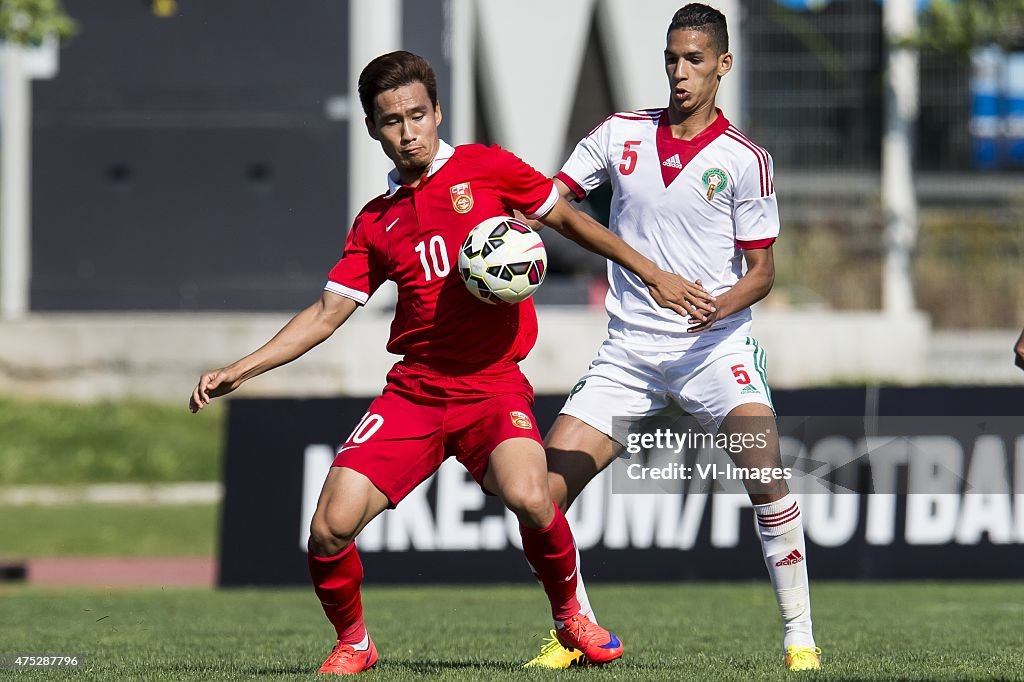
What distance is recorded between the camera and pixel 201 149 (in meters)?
22.4

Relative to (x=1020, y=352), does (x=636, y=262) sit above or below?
above

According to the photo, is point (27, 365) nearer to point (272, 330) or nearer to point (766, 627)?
point (272, 330)

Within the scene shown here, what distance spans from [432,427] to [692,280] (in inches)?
53.5

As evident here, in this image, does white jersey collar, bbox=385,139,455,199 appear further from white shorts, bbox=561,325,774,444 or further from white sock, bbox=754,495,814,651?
white sock, bbox=754,495,814,651

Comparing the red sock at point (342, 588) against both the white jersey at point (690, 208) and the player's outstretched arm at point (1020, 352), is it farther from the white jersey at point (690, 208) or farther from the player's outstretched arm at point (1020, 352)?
the player's outstretched arm at point (1020, 352)

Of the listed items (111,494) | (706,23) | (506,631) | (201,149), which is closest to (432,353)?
(706,23)

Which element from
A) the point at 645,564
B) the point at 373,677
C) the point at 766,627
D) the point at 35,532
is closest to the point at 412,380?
the point at 373,677

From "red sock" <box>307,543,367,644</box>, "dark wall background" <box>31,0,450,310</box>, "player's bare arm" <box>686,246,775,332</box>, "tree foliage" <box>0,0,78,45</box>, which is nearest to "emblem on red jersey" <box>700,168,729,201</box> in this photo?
"player's bare arm" <box>686,246,775,332</box>

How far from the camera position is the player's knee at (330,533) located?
672 cm

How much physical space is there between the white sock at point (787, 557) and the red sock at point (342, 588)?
69.3 inches

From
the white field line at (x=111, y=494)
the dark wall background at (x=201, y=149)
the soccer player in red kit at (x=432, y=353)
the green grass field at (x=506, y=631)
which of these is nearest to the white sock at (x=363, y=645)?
the soccer player in red kit at (x=432, y=353)

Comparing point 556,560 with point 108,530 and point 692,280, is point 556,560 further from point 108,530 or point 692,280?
point 108,530

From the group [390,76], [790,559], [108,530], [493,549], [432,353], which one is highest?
[390,76]

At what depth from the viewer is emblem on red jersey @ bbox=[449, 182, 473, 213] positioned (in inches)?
273
